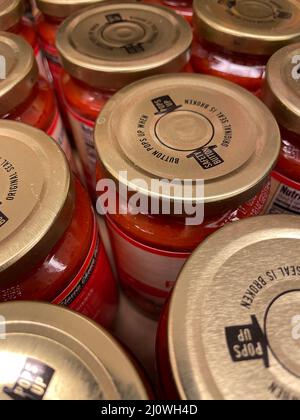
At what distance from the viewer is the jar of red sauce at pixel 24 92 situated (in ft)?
1.87

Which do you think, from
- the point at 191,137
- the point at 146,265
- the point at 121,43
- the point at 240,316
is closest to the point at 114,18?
the point at 121,43

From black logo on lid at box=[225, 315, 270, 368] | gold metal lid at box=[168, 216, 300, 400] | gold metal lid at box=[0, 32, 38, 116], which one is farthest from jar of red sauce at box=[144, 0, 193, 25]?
black logo on lid at box=[225, 315, 270, 368]

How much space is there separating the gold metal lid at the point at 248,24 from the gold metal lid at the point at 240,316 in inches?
12.6

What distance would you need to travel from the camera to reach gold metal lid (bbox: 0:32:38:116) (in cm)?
56

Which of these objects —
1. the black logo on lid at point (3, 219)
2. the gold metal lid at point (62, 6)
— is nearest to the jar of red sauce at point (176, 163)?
the black logo on lid at point (3, 219)

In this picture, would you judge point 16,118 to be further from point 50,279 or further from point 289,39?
point 289,39

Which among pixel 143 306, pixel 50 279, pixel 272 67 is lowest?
pixel 143 306

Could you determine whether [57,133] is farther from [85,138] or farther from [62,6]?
[62,6]

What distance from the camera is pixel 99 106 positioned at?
641 mm

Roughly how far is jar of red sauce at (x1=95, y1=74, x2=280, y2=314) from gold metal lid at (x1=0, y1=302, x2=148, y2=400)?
16cm

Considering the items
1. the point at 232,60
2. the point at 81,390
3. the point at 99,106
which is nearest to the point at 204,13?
the point at 232,60

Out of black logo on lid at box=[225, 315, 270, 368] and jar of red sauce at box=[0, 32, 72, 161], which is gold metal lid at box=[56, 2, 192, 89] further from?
black logo on lid at box=[225, 315, 270, 368]
